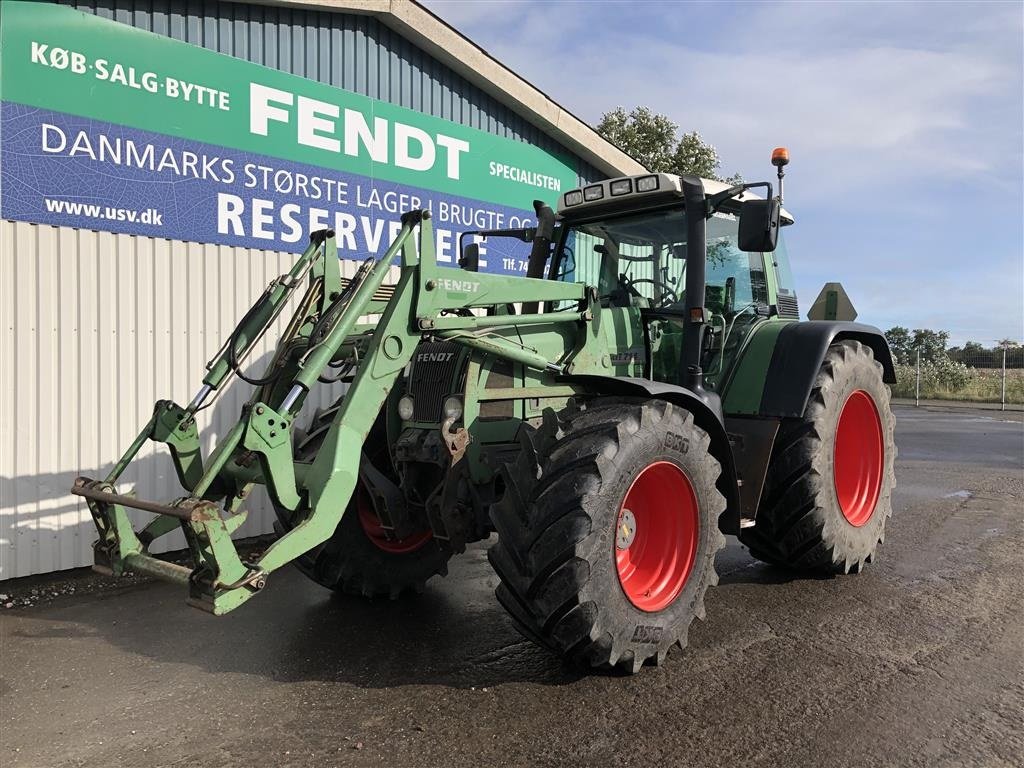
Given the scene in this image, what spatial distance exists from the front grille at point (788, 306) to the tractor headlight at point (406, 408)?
3030 millimetres

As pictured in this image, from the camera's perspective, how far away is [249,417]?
344cm

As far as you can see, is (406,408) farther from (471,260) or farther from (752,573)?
(752,573)

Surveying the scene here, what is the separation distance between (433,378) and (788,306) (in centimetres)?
318

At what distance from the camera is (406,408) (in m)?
4.46

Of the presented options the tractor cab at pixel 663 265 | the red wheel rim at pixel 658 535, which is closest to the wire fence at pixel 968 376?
the tractor cab at pixel 663 265

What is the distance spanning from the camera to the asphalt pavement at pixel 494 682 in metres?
3.09

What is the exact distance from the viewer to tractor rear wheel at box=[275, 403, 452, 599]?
15.6 feet

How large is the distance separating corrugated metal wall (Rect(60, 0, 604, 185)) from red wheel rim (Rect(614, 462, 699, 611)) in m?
5.25

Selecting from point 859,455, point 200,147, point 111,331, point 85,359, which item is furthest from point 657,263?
point 85,359

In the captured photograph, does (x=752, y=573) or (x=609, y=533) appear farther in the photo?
(x=752, y=573)

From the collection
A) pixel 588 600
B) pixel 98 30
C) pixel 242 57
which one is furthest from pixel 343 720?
pixel 242 57

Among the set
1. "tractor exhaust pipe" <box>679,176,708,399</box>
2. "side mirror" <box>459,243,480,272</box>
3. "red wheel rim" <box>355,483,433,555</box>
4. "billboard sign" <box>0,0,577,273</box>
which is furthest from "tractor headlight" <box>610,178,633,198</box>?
"billboard sign" <box>0,0,577,273</box>

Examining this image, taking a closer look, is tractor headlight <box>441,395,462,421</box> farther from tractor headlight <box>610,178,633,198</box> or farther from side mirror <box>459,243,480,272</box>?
tractor headlight <box>610,178,633,198</box>

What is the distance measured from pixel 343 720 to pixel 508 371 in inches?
78.2
